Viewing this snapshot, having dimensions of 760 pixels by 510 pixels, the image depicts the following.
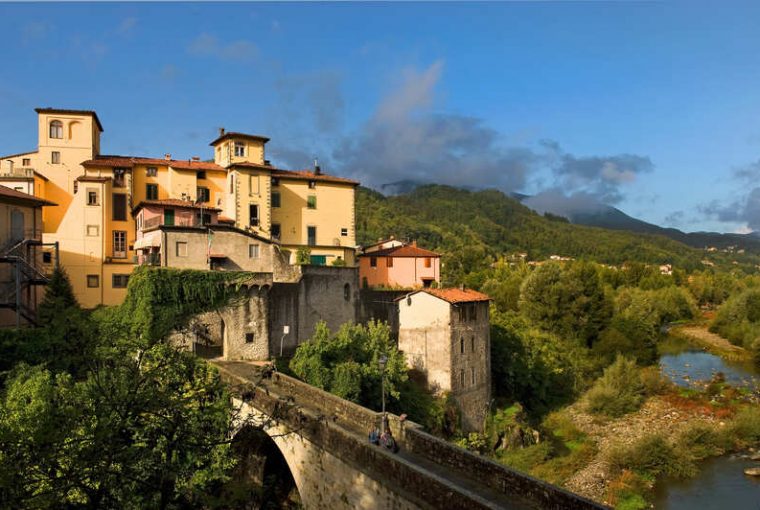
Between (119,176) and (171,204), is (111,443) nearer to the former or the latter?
(171,204)

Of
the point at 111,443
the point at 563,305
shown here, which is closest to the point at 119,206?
the point at 111,443

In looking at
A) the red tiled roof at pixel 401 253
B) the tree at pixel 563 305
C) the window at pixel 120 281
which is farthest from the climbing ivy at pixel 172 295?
the tree at pixel 563 305

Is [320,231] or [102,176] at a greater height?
[102,176]

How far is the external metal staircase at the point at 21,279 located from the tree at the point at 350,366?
15.0m

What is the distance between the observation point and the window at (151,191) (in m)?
40.1

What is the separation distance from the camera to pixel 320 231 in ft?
141

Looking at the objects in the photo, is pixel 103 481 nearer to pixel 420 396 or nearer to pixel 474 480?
pixel 474 480

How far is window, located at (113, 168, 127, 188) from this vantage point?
38.9 m

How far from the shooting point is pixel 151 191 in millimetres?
40250

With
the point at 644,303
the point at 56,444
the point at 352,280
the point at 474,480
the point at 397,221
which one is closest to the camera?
the point at 56,444

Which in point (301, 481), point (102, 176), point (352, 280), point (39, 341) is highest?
point (102, 176)

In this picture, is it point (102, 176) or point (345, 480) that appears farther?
point (102, 176)

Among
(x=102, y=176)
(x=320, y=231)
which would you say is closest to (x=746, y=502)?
(x=320, y=231)

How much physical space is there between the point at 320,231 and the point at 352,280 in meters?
8.72
